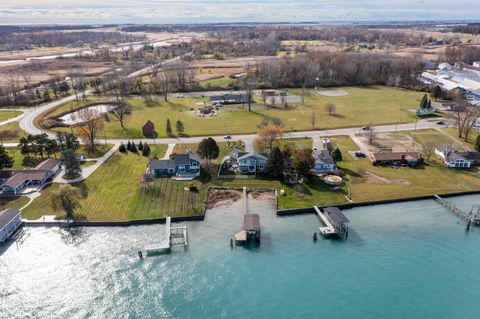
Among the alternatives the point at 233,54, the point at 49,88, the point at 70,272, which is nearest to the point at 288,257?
the point at 70,272

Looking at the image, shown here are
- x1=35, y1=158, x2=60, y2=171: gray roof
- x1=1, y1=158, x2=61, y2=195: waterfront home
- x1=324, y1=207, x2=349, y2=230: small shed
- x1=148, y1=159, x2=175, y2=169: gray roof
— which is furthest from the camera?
x1=148, y1=159, x2=175, y2=169: gray roof

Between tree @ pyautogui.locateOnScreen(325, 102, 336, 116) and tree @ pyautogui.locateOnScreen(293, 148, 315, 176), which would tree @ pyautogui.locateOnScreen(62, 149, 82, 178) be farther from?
tree @ pyautogui.locateOnScreen(325, 102, 336, 116)

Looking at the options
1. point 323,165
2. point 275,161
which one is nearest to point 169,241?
point 275,161

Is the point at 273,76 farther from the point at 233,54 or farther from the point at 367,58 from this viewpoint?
the point at 233,54

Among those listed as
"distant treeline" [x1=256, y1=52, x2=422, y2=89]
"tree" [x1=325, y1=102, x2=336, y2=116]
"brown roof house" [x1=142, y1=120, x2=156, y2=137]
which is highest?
"distant treeline" [x1=256, y1=52, x2=422, y2=89]

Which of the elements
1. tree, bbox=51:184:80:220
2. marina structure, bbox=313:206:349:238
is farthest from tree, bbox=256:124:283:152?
tree, bbox=51:184:80:220
